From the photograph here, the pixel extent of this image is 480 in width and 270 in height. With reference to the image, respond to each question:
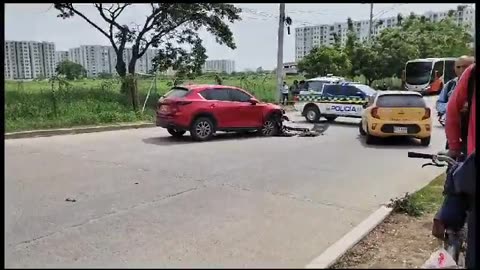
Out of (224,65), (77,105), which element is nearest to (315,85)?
(77,105)

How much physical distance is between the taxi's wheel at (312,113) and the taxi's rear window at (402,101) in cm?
557

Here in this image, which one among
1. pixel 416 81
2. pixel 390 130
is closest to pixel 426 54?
pixel 416 81

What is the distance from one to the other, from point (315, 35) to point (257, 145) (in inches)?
281

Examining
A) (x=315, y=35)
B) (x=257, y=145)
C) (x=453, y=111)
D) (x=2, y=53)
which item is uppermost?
(x=315, y=35)

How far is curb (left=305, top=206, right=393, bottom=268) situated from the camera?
3.54 m

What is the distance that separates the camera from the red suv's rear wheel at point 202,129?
11938mm

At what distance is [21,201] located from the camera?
568 cm

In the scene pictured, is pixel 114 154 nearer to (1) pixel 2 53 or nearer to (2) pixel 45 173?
(2) pixel 45 173

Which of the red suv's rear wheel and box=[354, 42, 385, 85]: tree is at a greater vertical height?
box=[354, 42, 385, 85]: tree

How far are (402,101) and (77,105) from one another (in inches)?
404

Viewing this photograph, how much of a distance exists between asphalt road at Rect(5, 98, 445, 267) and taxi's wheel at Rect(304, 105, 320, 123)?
616cm

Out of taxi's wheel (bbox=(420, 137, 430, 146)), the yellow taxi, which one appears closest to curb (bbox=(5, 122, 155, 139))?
the yellow taxi

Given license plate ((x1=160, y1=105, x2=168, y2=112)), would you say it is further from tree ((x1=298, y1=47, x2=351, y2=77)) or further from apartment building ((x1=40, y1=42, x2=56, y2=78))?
tree ((x1=298, y1=47, x2=351, y2=77))

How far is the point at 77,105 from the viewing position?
1569 cm
